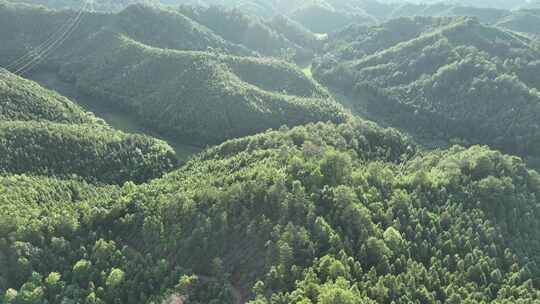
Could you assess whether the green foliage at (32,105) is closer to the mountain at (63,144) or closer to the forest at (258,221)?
the mountain at (63,144)

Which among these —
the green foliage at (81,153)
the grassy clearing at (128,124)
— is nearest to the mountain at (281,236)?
the green foliage at (81,153)

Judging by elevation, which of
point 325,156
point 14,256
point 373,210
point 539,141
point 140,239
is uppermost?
point 539,141

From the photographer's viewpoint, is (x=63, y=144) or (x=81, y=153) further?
(x=81, y=153)

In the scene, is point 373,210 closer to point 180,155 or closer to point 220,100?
point 180,155

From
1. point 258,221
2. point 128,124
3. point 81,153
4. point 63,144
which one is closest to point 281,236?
point 258,221

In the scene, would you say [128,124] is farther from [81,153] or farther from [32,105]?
[81,153]

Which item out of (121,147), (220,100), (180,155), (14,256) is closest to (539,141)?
(220,100)
